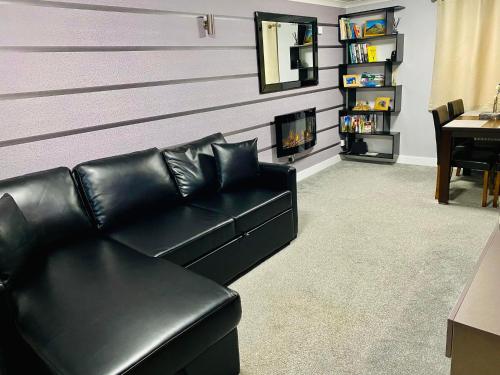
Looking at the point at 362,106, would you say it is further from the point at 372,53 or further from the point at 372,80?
the point at 372,53

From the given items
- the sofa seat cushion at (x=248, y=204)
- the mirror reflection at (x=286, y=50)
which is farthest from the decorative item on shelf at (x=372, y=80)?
the sofa seat cushion at (x=248, y=204)

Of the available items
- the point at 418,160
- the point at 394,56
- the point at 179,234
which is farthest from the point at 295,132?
the point at 179,234

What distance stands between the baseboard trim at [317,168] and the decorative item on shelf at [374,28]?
1.71 m

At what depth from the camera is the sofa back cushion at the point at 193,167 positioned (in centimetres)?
264

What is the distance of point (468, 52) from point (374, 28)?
118 cm

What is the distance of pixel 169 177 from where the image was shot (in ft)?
8.42

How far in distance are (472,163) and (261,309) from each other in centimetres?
243

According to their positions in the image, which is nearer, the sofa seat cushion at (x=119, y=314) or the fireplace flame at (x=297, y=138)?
the sofa seat cushion at (x=119, y=314)

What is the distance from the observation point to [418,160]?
486 centimetres

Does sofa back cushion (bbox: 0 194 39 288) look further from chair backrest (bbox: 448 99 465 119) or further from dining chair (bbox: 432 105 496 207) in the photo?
chair backrest (bbox: 448 99 465 119)

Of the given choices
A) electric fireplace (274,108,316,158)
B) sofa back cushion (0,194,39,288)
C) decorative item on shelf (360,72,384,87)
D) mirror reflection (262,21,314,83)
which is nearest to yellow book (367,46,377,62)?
decorative item on shelf (360,72,384,87)

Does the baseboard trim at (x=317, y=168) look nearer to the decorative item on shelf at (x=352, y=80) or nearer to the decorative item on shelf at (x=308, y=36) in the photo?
the decorative item on shelf at (x=352, y=80)

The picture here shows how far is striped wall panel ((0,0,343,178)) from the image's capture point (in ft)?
7.17

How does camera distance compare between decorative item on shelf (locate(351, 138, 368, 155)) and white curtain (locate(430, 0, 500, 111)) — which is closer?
white curtain (locate(430, 0, 500, 111))
